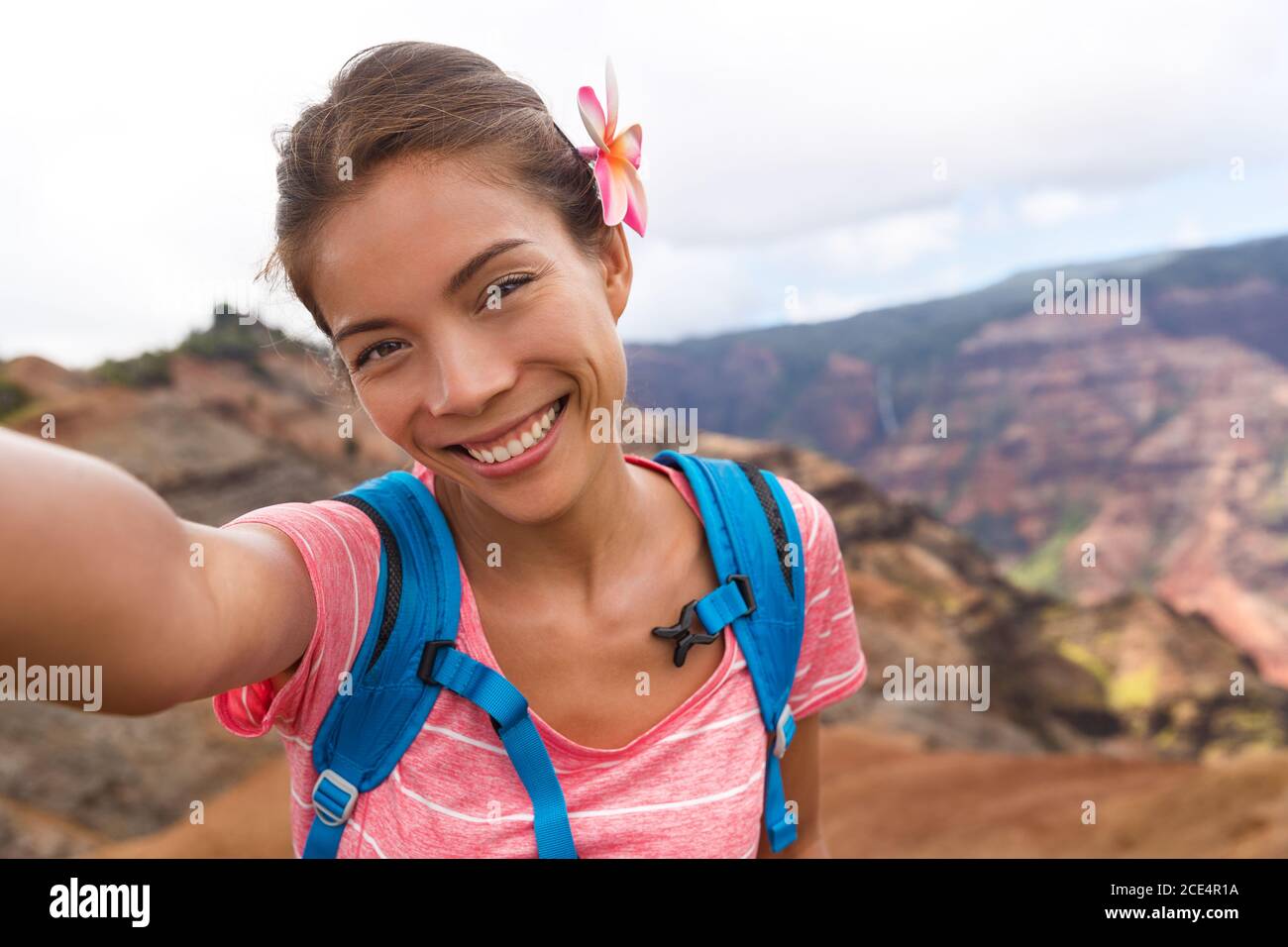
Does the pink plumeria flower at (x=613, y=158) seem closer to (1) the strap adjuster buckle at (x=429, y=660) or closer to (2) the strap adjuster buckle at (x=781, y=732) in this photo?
(1) the strap adjuster buckle at (x=429, y=660)

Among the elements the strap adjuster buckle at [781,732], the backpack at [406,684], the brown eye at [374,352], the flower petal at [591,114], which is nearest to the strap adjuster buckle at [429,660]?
the backpack at [406,684]

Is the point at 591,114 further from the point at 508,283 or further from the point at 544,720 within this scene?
the point at 544,720

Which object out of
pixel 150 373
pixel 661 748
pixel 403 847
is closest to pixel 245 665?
pixel 403 847

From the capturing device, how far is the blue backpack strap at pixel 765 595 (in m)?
1.53

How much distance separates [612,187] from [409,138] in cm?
36

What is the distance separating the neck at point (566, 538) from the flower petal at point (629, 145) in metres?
0.46

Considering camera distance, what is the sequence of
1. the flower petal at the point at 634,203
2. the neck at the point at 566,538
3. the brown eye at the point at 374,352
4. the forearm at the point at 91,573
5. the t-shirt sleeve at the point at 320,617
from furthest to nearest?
the flower petal at the point at 634,203 < the neck at the point at 566,538 < the brown eye at the point at 374,352 < the t-shirt sleeve at the point at 320,617 < the forearm at the point at 91,573

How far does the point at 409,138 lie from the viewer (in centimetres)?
129

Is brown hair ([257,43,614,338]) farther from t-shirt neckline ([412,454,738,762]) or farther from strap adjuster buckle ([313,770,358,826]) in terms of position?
strap adjuster buckle ([313,770,358,826])

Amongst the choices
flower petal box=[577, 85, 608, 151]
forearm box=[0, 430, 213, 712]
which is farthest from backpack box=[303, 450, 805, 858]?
flower petal box=[577, 85, 608, 151]

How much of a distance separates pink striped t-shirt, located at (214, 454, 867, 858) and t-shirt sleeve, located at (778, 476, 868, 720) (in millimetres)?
208

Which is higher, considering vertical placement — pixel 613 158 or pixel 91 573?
pixel 613 158

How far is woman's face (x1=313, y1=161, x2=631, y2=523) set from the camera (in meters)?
1.26

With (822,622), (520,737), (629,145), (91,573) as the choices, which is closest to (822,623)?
(822,622)
